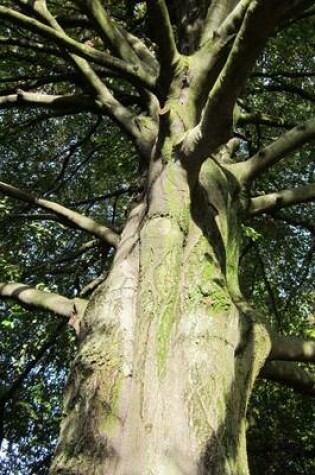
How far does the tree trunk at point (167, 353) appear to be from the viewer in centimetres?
221

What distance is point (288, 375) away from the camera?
333cm

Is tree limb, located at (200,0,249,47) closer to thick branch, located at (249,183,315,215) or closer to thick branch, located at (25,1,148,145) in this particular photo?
thick branch, located at (25,1,148,145)

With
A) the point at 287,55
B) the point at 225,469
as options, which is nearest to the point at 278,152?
the point at 225,469

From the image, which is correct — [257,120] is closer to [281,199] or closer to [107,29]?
[281,199]

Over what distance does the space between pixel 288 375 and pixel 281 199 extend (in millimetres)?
1200

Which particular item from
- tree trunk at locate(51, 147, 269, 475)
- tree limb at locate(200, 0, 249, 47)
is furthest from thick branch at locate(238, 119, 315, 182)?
tree limb at locate(200, 0, 249, 47)

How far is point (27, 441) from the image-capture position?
23.5 ft

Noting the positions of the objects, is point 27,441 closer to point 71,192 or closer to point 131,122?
point 71,192

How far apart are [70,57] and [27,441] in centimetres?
495

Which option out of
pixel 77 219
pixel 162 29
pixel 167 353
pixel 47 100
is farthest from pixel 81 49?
pixel 167 353

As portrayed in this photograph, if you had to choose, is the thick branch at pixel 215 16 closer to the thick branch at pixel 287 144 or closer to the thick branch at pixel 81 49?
the thick branch at pixel 81 49

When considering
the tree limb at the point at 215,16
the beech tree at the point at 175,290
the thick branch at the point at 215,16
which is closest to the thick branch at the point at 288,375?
the beech tree at the point at 175,290

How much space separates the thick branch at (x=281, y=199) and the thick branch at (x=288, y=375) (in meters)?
1.10

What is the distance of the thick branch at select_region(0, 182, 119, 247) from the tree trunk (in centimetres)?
38
